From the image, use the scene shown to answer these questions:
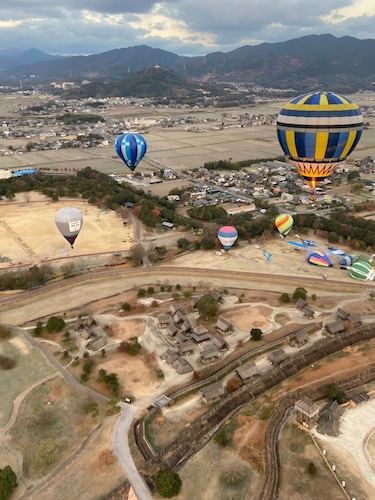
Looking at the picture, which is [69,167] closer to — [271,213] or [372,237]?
[271,213]

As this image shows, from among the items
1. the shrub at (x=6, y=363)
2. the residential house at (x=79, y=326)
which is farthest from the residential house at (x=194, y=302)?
the shrub at (x=6, y=363)

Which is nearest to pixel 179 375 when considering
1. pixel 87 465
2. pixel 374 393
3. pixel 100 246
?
pixel 87 465

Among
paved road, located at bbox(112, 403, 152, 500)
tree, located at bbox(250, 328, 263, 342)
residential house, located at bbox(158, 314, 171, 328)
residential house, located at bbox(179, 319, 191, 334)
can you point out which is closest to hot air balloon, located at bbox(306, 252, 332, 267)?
tree, located at bbox(250, 328, 263, 342)

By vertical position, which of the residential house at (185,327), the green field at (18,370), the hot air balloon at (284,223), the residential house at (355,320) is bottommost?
the green field at (18,370)

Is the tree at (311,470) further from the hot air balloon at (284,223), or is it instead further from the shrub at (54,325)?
the hot air balloon at (284,223)

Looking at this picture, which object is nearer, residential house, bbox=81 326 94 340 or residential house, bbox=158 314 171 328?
residential house, bbox=81 326 94 340

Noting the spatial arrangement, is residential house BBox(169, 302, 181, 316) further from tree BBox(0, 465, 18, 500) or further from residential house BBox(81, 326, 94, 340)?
tree BBox(0, 465, 18, 500)
